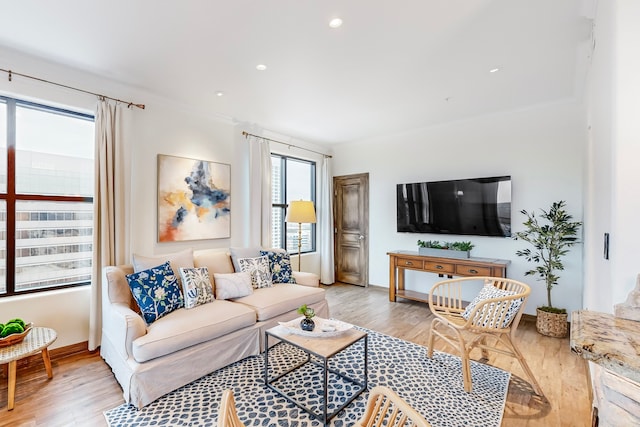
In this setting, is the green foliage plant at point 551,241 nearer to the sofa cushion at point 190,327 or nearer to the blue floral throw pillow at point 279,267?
the blue floral throw pillow at point 279,267

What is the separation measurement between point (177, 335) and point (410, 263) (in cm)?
314

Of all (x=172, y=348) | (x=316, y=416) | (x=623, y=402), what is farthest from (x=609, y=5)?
(x=172, y=348)

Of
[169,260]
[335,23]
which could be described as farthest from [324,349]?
[335,23]

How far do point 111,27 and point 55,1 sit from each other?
31 cm

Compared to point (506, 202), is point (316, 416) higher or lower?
lower

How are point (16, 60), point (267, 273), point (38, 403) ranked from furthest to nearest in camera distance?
point (267, 273) → point (16, 60) → point (38, 403)

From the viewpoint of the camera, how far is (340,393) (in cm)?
220

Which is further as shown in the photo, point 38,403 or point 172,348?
point 172,348

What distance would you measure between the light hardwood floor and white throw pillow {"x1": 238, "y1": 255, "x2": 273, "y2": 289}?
1483 millimetres

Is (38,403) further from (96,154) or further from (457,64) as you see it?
(457,64)

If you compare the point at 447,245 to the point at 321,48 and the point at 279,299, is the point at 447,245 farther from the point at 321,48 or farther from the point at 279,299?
the point at 321,48

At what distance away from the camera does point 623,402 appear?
2.56 feet

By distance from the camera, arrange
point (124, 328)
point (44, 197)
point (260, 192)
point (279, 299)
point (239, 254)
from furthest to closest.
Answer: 1. point (260, 192)
2. point (239, 254)
3. point (279, 299)
4. point (44, 197)
5. point (124, 328)

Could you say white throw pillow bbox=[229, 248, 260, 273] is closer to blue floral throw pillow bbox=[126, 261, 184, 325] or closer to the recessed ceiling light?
blue floral throw pillow bbox=[126, 261, 184, 325]
